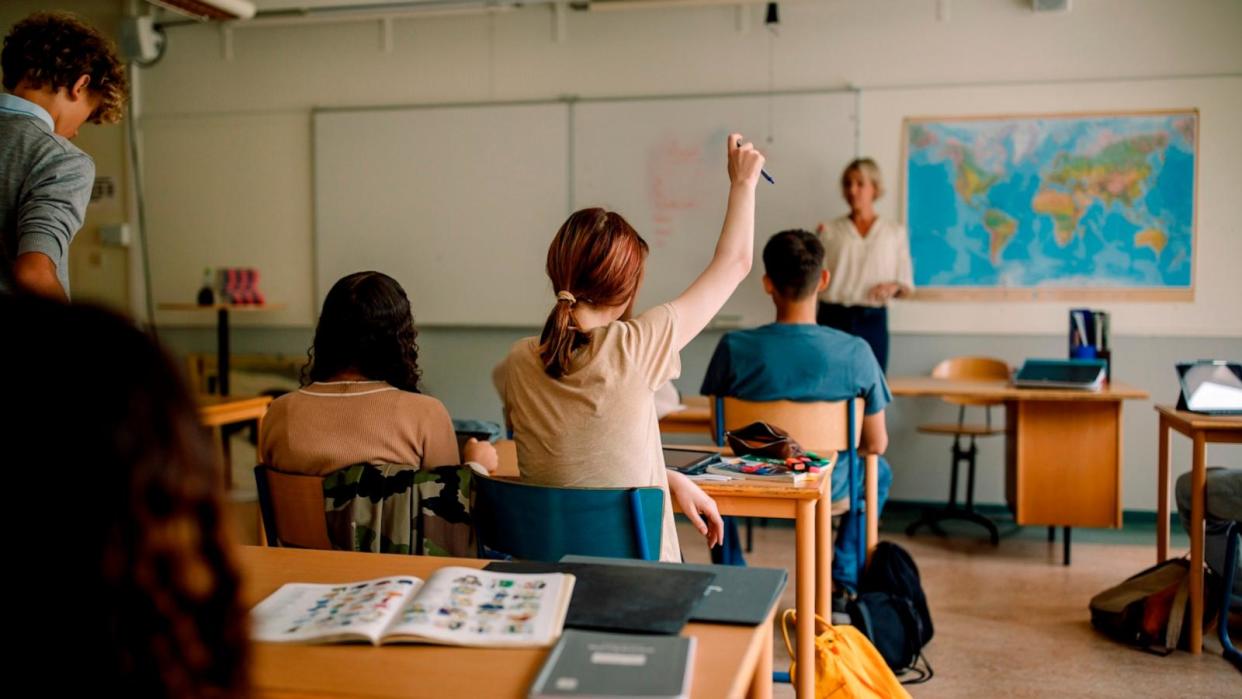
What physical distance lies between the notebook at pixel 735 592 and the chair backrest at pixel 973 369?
3.81 metres

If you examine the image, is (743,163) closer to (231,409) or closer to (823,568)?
(823,568)

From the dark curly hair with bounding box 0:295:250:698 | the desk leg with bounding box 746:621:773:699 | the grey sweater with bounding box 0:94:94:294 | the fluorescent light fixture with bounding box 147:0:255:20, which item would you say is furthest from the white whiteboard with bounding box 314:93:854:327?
the dark curly hair with bounding box 0:295:250:698

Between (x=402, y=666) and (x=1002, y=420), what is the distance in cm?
485

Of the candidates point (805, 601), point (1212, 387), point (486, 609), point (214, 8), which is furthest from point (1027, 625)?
point (214, 8)

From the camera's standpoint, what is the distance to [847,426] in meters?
3.32

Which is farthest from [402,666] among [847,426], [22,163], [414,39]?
[414,39]

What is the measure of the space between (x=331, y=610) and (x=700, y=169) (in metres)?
4.57

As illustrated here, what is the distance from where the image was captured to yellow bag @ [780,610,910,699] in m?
2.50

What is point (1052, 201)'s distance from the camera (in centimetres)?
527

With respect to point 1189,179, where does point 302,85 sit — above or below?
above

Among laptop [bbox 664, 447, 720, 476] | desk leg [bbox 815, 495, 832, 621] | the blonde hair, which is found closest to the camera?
laptop [bbox 664, 447, 720, 476]

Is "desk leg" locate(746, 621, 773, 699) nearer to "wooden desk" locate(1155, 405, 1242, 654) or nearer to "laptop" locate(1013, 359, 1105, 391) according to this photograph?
"wooden desk" locate(1155, 405, 1242, 654)

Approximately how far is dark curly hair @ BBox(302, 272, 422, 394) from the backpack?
2491 millimetres

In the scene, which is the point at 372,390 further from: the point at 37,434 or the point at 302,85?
the point at 302,85
